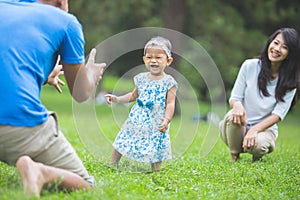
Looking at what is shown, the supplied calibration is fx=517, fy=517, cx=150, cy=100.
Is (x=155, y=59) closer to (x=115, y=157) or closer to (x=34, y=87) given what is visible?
(x=115, y=157)

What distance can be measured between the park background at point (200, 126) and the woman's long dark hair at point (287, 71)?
84cm

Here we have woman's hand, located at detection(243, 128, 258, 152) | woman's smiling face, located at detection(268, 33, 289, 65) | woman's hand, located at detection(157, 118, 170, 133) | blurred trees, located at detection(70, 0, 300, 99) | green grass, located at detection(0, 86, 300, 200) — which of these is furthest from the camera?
blurred trees, located at detection(70, 0, 300, 99)

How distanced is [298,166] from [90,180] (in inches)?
113

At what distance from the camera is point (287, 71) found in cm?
588

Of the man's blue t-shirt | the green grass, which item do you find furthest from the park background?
the man's blue t-shirt

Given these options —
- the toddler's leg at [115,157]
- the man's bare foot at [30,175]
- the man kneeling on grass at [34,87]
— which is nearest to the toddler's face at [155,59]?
the toddler's leg at [115,157]

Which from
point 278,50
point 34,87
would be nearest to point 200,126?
point 278,50

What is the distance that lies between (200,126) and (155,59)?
6.78 metres

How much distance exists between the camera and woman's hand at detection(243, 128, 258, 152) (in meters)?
5.59

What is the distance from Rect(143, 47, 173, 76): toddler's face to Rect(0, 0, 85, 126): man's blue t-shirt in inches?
42.6

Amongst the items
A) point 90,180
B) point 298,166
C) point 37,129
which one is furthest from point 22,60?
point 298,166

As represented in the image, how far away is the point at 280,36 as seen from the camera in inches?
231

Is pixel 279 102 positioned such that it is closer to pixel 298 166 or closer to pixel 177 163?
pixel 298 166

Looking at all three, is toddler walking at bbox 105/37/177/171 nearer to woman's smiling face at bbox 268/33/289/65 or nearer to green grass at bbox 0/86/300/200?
green grass at bbox 0/86/300/200
